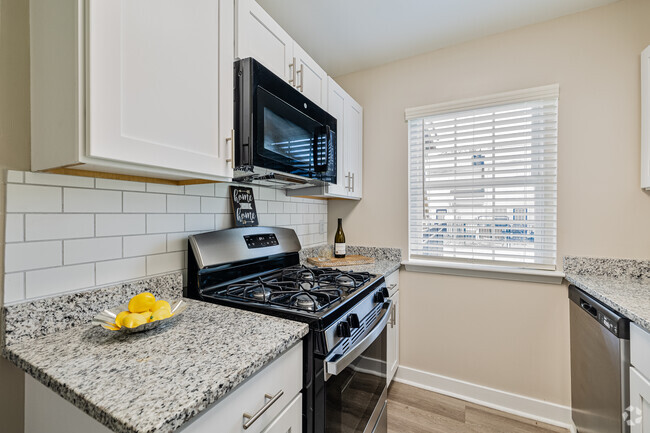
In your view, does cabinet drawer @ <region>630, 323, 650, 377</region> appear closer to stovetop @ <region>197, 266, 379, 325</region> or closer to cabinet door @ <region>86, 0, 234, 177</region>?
stovetop @ <region>197, 266, 379, 325</region>

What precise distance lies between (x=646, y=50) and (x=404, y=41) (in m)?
1.30

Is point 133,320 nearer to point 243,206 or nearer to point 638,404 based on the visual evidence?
point 243,206

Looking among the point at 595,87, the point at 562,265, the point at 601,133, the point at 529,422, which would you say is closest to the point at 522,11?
the point at 595,87

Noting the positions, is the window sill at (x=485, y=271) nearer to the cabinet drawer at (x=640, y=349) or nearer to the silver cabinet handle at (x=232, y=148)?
the cabinet drawer at (x=640, y=349)

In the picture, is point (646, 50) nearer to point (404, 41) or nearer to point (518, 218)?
point (518, 218)

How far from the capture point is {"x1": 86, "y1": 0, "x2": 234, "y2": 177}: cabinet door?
74 centimetres

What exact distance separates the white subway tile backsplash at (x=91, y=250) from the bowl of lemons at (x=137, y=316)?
0.64 feet

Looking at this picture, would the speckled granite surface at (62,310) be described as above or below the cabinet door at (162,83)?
below

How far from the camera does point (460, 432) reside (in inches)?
66.5

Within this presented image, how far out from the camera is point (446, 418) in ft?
5.92

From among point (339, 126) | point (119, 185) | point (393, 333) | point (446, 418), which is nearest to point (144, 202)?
point (119, 185)

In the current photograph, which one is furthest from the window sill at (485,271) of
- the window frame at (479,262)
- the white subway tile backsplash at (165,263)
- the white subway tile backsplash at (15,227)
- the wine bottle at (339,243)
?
the white subway tile backsplash at (15,227)

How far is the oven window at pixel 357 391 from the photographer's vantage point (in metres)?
1.03

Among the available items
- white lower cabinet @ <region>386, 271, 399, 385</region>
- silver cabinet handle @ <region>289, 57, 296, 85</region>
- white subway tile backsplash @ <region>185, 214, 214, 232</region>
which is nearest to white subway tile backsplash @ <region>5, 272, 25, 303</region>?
white subway tile backsplash @ <region>185, 214, 214, 232</region>
